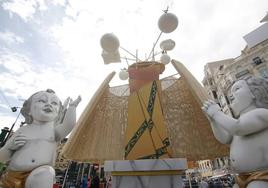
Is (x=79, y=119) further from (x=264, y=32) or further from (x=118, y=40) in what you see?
(x=264, y=32)

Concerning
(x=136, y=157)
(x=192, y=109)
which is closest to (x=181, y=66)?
(x=192, y=109)

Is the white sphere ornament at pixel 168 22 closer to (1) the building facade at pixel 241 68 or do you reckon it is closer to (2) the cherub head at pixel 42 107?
(2) the cherub head at pixel 42 107

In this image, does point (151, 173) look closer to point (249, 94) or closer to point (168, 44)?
point (249, 94)

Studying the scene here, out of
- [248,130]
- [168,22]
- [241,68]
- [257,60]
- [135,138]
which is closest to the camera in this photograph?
[248,130]

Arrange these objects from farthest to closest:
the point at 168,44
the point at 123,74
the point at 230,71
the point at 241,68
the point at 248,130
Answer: the point at 230,71 → the point at 241,68 → the point at 123,74 → the point at 168,44 → the point at 248,130

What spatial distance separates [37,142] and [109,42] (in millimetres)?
1629

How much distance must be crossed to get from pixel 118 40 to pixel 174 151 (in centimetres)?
179

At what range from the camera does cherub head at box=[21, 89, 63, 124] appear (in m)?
2.05

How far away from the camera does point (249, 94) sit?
5.95 ft

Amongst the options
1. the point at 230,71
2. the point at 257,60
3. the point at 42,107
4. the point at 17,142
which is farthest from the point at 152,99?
the point at 230,71

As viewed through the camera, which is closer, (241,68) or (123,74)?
(123,74)

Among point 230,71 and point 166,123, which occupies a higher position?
point 230,71

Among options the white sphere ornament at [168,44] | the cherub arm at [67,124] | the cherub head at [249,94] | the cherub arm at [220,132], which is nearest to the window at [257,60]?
the white sphere ornament at [168,44]

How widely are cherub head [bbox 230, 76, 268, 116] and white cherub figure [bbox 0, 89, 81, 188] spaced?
174 centimetres
